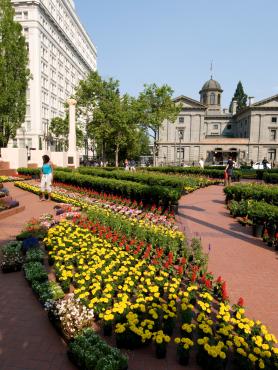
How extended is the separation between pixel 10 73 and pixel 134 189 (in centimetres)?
2787

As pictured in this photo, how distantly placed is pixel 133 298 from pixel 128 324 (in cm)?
106

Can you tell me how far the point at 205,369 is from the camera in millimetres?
3338

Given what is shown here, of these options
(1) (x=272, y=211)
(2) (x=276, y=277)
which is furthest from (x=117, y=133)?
(2) (x=276, y=277)

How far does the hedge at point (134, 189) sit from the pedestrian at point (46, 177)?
239 cm

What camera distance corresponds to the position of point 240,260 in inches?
263

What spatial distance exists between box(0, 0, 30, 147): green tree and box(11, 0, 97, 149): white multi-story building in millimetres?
13580

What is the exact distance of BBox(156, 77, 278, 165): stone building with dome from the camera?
2330 inches

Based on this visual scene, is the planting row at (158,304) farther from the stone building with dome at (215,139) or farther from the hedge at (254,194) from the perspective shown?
the stone building with dome at (215,139)

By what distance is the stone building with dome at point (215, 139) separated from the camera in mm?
59188

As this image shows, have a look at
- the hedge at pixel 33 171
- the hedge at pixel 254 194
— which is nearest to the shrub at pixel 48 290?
the hedge at pixel 254 194

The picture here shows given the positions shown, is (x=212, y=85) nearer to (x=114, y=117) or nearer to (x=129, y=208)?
(x=114, y=117)

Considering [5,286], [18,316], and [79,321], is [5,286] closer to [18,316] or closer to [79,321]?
[18,316]

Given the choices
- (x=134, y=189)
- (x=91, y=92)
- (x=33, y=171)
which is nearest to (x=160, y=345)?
(x=134, y=189)

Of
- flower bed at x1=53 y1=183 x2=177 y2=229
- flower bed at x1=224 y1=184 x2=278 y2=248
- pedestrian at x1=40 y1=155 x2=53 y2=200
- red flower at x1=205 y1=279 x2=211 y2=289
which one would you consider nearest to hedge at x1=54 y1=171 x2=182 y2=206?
flower bed at x1=53 y1=183 x2=177 y2=229
